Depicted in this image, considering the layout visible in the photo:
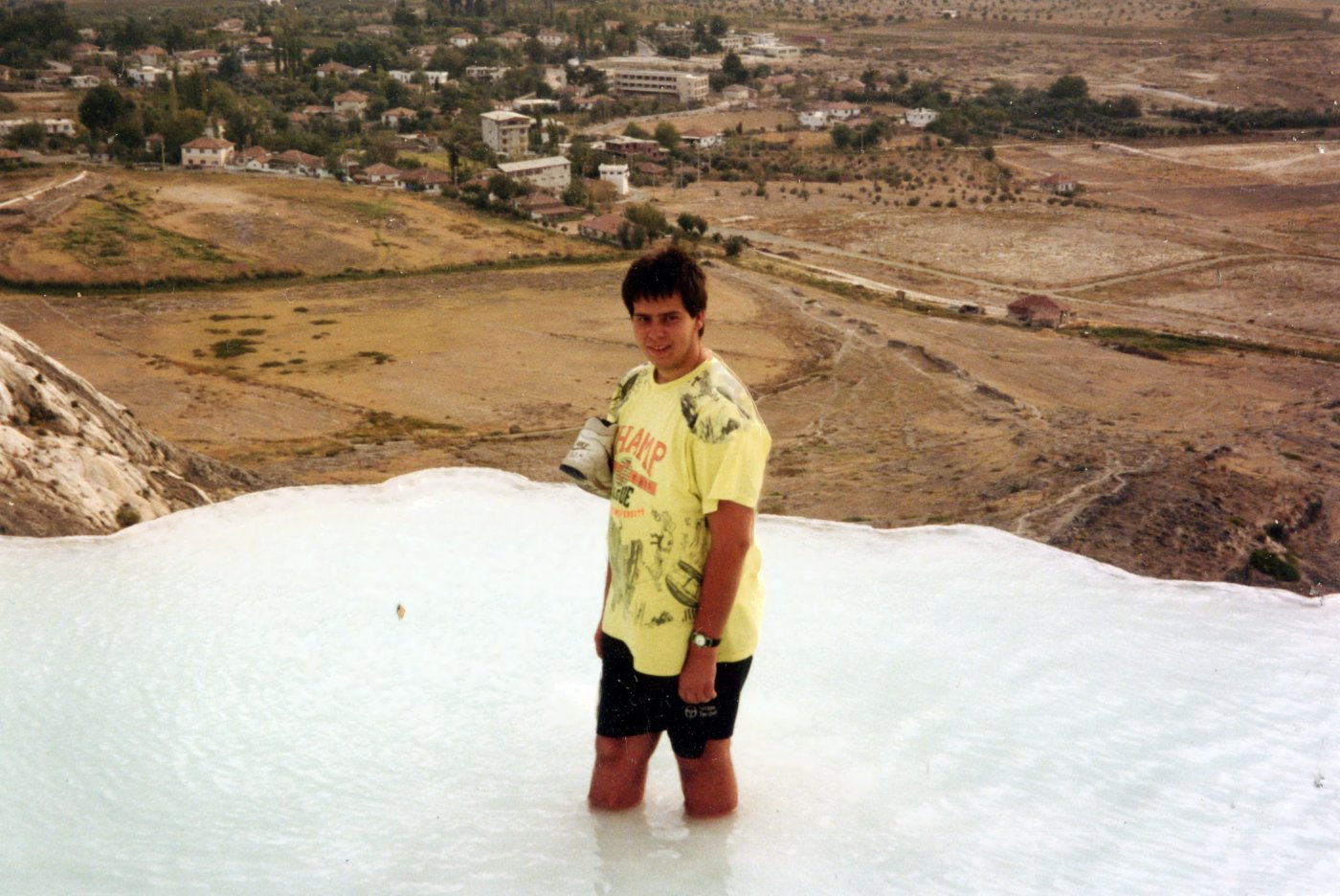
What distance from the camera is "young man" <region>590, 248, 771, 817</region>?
3.27m

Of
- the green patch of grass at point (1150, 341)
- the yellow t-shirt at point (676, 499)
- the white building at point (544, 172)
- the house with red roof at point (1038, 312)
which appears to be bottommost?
the green patch of grass at point (1150, 341)

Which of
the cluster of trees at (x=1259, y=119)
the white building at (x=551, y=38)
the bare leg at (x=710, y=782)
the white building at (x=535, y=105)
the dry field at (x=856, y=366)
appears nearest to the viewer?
the bare leg at (x=710, y=782)

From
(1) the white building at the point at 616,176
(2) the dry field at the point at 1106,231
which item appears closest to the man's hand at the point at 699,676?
(2) the dry field at the point at 1106,231

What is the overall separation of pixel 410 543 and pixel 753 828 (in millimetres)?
3279

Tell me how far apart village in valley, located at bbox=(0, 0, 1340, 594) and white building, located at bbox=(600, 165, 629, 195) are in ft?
0.48

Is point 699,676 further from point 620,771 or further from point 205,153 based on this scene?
point 205,153

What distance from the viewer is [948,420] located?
19.8m

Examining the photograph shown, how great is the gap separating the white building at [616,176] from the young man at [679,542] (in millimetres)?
46899

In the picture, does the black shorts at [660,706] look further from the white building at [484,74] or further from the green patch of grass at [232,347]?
the white building at [484,74]

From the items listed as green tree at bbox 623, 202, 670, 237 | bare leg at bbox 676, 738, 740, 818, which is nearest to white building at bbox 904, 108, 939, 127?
green tree at bbox 623, 202, 670, 237

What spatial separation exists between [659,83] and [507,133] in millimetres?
24942

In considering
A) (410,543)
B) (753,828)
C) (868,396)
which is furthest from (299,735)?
(868,396)

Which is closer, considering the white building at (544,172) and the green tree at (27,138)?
the green tree at (27,138)

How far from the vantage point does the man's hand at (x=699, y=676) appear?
3385 millimetres
